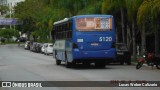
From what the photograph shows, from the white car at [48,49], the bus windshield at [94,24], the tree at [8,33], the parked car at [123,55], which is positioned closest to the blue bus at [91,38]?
the bus windshield at [94,24]

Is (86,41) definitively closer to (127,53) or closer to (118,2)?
(127,53)

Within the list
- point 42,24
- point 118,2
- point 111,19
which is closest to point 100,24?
point 111,19

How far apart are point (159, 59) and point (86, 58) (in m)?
4.21

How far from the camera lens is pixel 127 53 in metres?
35.4

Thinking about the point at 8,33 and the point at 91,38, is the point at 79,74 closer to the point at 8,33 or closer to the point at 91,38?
the point at 91,38

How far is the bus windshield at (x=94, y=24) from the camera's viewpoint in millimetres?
29891

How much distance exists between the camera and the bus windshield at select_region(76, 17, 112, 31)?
29.9 meters

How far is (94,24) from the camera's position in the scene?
30.0 metres

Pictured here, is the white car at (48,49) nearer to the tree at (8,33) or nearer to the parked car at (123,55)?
the parked car at (123,55)

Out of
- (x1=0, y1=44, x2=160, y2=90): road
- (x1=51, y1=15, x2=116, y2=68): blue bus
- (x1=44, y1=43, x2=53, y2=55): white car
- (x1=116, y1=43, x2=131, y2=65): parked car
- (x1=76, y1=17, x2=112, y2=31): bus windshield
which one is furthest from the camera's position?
(x1=44, y1=43, x2=53, y2=55): white car

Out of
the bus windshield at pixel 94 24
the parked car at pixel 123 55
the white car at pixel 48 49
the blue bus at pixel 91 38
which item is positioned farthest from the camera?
the white car at pixel 48 49

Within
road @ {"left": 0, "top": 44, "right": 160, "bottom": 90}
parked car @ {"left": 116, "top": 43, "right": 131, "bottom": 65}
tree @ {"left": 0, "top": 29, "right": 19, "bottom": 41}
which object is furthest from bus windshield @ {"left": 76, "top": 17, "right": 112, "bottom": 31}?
tree @ {"left": 0, "top": 29, "right": 19, "bottom": 41}

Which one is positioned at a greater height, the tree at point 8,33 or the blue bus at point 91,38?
the blue bus at point 91,38

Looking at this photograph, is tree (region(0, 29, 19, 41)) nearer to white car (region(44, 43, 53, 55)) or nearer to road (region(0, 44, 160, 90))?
white car (region(44, 43, 53, 55))
